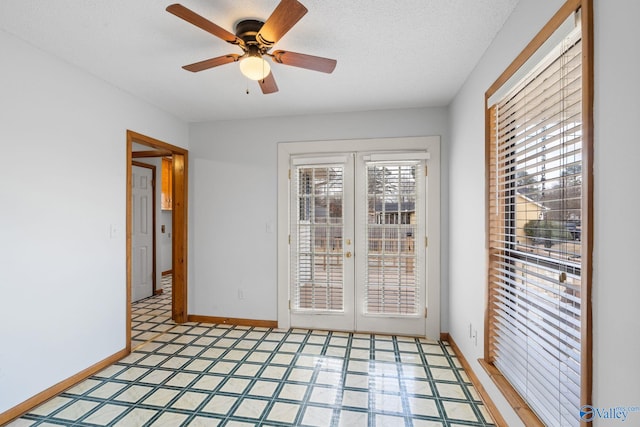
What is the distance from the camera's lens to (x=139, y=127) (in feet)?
10.2

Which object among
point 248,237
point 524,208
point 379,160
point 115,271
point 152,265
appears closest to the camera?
point 524,208

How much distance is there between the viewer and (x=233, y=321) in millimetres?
3721

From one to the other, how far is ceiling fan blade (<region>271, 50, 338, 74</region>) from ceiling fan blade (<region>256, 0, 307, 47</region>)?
0.12 meters

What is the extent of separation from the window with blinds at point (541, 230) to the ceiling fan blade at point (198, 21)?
60.6 inches

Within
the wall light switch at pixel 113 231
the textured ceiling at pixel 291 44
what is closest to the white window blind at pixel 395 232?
the textured ceiling at pixel 291 44

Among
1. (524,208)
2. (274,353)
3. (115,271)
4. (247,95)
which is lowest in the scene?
(274,353)

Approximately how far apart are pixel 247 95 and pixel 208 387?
2.49 metres

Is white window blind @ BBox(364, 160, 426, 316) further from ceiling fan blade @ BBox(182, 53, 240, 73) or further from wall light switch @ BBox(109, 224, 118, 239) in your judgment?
wall light switch @ BBox(109, 224, 118, 239)

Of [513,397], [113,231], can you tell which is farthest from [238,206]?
[513,397]

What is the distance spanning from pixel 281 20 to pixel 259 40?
0.32 meters

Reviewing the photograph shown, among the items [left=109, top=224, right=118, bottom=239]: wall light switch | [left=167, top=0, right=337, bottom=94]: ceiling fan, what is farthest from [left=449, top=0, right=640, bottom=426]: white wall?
[left=109, top=224, right=118, bottom=239]: wall light switch

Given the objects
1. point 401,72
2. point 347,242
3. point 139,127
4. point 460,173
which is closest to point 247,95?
point 139,127

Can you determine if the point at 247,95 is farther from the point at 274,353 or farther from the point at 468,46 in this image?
the point at 274,353

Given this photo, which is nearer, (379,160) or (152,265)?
(379,160)
